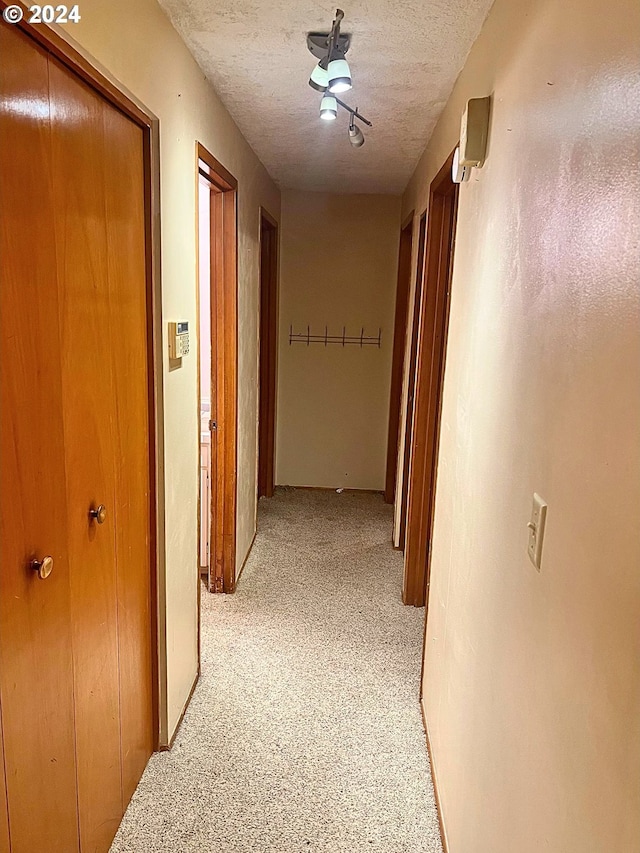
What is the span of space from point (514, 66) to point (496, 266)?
0.43 meters

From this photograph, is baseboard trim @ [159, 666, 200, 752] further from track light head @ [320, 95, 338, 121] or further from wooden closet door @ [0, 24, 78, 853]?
track light head @ [320, 95, 338, 121]

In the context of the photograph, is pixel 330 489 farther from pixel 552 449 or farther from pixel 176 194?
pixel 552 449

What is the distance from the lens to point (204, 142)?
212 centimetres

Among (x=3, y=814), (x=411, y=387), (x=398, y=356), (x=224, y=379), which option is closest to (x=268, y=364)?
(x=398, y=356)

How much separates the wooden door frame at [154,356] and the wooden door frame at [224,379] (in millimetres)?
937

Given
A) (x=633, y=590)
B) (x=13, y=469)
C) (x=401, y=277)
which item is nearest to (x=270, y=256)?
(x=401, y=277)

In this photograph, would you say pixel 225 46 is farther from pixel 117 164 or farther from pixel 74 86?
pixel 74 86

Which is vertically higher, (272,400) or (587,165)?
(587,165)

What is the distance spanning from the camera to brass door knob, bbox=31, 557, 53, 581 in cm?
115

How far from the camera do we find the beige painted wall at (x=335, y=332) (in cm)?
442

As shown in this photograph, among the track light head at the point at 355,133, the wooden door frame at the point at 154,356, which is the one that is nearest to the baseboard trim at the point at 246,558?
the wooden door frame at the point at 154,356

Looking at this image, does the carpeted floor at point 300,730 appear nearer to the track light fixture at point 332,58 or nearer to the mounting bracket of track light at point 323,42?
the track light fixture at point 332,58

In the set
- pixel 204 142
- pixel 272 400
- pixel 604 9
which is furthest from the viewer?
pixel 272 400

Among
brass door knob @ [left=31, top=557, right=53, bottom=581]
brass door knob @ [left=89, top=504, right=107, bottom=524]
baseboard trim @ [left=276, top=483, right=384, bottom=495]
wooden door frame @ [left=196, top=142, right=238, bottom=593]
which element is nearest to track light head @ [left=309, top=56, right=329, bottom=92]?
wooden door frame @ [left=196, top=142, right=238, bottom=593]
